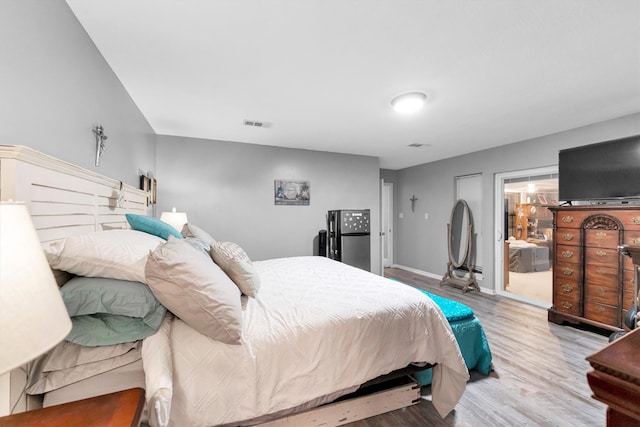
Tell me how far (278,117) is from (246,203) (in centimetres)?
162

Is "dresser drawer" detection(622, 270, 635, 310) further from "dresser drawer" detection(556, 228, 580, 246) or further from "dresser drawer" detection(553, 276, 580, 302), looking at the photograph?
"dresser drawer" detection(556, 228, 580, 246)

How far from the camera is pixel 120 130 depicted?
233 centimetres

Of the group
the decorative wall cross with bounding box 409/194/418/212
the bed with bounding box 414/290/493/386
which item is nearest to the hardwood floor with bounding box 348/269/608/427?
the bed with bounding box 414/290/493/386

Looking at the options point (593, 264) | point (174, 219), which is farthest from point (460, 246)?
point (174, 219)

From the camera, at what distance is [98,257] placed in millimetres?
1087

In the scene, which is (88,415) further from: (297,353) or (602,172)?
(602,172)

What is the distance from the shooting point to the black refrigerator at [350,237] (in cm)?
436

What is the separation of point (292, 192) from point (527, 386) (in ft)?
11.8

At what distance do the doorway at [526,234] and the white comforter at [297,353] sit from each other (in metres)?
3.22

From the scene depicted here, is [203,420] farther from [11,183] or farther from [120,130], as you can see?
[120,130]

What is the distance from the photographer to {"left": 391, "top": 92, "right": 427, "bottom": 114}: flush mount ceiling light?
249 centimetres

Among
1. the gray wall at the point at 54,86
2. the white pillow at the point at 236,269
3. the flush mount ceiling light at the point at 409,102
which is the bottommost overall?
the white pillow at the point at 236,269

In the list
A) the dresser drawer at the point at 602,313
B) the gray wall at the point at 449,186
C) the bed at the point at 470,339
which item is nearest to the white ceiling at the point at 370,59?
the gray wall at the point at 449,186

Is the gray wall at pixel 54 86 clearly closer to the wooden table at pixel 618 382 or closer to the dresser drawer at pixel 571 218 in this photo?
the wooden table at pixel 618 382
